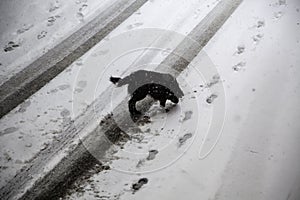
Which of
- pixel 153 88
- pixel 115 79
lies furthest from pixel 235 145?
pixel 115 79

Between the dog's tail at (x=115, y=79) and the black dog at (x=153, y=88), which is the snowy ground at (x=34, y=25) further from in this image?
the black dog at (x=153, y=88)

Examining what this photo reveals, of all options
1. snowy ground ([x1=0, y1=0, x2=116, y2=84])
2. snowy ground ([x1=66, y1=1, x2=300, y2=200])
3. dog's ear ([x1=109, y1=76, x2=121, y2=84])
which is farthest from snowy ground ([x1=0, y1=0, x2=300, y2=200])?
snowy ground ([x1=0, y1=0, x2=116, y2=84])

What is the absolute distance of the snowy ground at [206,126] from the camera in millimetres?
2486

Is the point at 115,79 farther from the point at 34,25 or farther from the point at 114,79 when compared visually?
the point at 34,25

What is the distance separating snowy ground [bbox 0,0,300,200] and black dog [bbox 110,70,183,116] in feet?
0.41

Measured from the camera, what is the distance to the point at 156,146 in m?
2.76

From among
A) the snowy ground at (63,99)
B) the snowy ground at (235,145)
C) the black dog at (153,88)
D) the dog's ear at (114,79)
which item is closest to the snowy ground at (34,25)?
the snowy ground at (63,99)

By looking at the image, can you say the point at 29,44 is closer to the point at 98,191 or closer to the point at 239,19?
the point at 98,191

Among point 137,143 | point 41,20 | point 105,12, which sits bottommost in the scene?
point 137,143

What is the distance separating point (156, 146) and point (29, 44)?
1.81 m

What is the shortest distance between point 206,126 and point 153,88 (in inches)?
19.9

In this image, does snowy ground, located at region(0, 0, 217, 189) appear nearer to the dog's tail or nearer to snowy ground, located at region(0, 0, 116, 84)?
the dog's tail

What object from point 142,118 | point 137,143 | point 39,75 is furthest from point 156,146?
A: point 39,75

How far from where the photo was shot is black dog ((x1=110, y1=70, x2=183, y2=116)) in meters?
2.94
